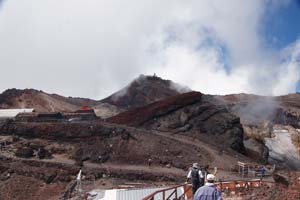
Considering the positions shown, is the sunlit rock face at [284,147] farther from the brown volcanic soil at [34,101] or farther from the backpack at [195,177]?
the backpack at [195,177]

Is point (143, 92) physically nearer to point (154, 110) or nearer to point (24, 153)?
point (154, 110)

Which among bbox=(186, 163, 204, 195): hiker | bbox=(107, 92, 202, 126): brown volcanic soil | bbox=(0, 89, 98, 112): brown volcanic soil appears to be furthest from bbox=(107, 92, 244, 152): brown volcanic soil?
bbox=(186, 163, 204, 195): hiker

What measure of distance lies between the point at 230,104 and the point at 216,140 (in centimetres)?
2544

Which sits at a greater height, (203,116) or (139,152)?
(203,116)

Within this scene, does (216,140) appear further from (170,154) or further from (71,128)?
(71,128)

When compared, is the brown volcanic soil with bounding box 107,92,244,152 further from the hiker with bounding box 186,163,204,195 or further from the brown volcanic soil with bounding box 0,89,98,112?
the hiker with bounding box 186,163,204,195

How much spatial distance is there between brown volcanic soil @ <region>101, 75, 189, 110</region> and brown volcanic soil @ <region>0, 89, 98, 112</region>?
1256 cm

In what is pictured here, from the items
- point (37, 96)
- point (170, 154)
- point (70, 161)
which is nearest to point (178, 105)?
point (170, 154)

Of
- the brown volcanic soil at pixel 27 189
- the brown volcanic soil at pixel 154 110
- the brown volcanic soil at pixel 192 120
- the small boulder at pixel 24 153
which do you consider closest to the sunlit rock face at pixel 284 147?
the brown volcanic soil at pixel 192 120

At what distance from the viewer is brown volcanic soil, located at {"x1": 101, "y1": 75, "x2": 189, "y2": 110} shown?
90.1 m

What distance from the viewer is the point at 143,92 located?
91.4 meters

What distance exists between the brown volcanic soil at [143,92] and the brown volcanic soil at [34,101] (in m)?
12.6

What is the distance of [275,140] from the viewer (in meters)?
61.8

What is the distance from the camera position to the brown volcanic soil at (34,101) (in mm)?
74938
